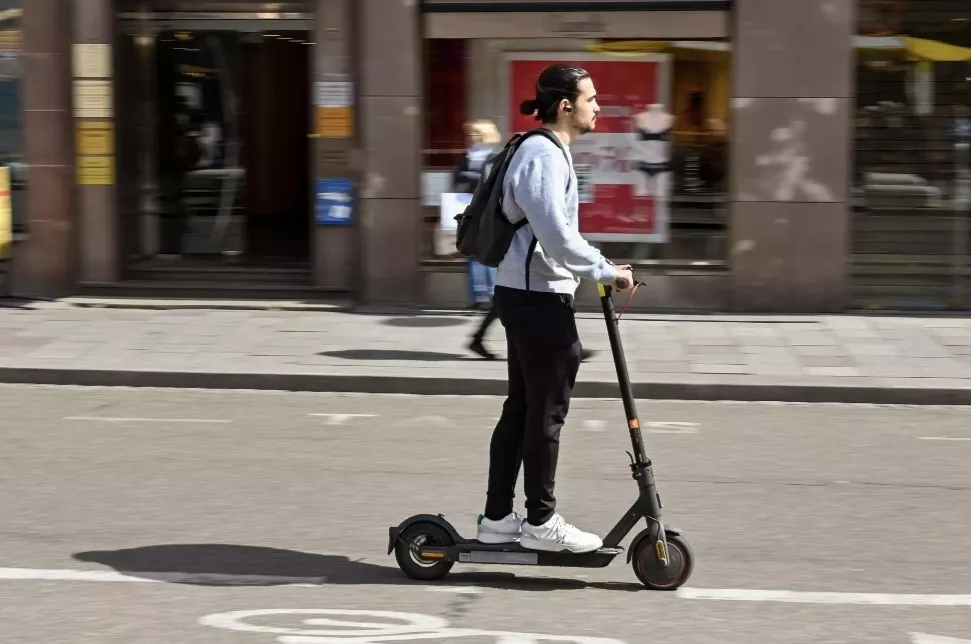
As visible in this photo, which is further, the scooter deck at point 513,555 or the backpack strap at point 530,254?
the scooter deck at point 513,555

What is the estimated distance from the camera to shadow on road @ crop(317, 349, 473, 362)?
10117 millimetres

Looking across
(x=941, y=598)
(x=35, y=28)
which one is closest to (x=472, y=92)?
(x=35, y=28)

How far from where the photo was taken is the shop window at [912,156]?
40.7 ft

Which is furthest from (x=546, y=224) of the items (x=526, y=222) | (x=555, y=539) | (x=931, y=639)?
(x=931, y=639)

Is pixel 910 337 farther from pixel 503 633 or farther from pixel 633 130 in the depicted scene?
pixel 503 633

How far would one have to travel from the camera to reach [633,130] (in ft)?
41.9

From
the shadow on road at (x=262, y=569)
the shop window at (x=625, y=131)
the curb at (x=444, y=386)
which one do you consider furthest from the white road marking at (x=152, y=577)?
the shop window at (x=625, y=131)

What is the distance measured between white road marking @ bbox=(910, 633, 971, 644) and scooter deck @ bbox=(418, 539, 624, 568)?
40.0 inches

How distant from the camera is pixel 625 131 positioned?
1280 centimetres

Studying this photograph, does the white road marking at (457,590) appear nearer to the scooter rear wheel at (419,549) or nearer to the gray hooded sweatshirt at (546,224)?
the scooter rear wheel at (419,549)

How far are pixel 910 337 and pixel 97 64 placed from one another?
7.47m

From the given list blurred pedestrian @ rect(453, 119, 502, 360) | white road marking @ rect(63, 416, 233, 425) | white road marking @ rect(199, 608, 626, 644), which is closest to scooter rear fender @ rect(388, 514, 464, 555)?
white road marking @ rect(199, 608, 626, 644)

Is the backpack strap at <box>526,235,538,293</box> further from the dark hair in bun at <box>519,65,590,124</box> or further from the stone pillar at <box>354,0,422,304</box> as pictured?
the stone pillar at <box>354,0,422,304</box>

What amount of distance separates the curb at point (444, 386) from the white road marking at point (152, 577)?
14.1 ft
